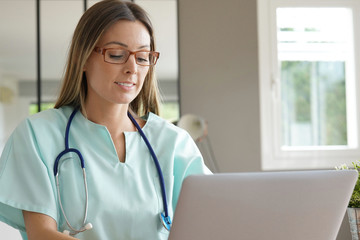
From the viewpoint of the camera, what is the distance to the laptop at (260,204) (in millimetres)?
873

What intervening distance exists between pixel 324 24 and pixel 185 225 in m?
3.15

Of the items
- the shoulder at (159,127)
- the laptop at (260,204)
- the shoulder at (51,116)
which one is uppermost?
the shoulder at (51,116)

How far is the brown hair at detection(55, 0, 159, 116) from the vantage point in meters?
1.28

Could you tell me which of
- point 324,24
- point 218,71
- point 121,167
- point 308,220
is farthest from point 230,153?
point 308,220

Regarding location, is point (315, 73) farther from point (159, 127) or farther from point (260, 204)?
point (260, 204)

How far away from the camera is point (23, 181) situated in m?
1.20

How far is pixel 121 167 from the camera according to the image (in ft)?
4.29

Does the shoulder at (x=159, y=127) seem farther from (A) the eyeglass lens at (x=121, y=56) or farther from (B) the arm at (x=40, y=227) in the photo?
(B) the arm at (x=40, y=227)

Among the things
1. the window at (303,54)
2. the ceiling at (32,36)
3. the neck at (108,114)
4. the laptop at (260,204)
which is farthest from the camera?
the window at (303,54)

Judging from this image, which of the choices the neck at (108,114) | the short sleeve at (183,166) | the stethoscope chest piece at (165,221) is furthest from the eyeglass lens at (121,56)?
the stethoscope chest piece at (165,221)

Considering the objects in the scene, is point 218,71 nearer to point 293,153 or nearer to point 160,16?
point 160,16

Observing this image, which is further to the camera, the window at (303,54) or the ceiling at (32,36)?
the window at (303,54)

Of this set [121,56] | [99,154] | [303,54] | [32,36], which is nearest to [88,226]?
[99,154]

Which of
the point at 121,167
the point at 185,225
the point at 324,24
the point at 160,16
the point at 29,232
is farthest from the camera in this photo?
the point at 324,24
